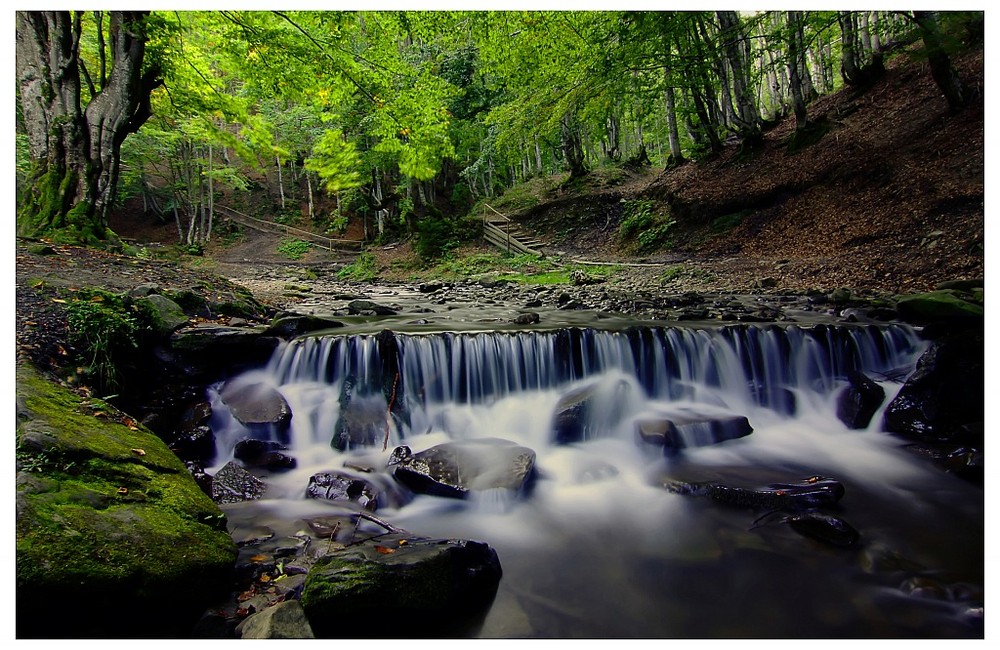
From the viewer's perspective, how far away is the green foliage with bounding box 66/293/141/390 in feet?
13.7

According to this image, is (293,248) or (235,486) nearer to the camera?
(235,486)

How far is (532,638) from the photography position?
264cm

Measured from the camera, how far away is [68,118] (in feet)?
25.8

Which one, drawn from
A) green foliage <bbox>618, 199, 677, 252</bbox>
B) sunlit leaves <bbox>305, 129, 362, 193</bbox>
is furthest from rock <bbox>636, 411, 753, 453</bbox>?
sunlit leaves <bbox>305, 129, 362, 193</bbox>

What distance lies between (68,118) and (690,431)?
11.0 meters

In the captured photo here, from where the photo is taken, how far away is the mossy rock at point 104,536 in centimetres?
206

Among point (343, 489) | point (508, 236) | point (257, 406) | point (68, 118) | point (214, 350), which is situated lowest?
point (343, 489)

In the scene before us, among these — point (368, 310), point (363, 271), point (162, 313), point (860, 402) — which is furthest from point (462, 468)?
point (363, 271)

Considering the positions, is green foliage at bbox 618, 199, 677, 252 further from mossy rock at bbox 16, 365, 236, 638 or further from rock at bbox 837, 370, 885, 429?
mossy rock at bbox 16, 365, 236, 638

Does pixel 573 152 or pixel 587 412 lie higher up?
pixel 573 152

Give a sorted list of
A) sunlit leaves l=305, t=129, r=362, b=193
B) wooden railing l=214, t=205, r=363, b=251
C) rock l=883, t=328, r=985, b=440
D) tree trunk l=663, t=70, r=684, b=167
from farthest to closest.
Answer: wooden railing l=214, t=205, r=363, b=251
sunlit leaves l=305, t=129, r=362, b=193
tree trunk l=663, t=70, r=684, b=167
rock l=883, t=328, r=985, b=440

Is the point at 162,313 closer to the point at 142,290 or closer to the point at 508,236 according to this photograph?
the point at 142,290

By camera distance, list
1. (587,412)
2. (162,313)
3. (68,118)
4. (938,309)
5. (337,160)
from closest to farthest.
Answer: (587,412), (162,313), (938,309), (68,118), (337,160)

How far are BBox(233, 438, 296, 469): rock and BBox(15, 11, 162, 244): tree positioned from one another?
594 cm
